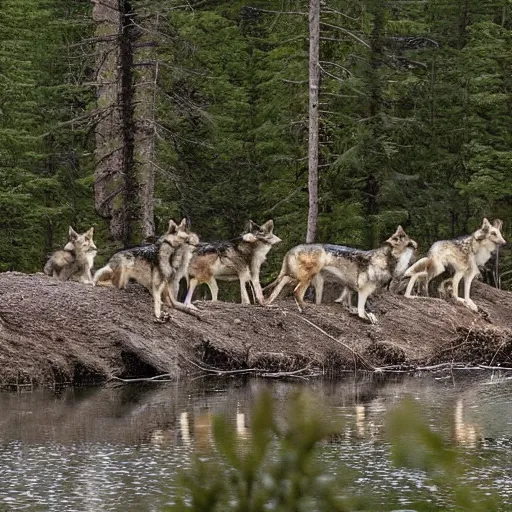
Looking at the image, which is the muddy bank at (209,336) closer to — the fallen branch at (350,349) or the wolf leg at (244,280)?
the fallen branch at (350,349)

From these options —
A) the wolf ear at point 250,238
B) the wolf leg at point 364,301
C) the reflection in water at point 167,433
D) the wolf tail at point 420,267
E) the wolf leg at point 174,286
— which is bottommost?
the reflection in water at point 167,433

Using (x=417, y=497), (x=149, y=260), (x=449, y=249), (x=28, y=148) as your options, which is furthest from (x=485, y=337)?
(x=28, y=148)

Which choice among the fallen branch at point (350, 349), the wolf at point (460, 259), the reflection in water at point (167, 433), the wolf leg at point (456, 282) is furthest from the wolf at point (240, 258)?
the wolf leg at point (456, 282)

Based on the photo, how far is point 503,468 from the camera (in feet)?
42.5

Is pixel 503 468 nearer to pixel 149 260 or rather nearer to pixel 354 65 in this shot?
pixel 149 260

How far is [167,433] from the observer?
50.5 feet

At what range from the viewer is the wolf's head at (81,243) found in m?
22.6

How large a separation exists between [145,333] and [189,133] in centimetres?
1611

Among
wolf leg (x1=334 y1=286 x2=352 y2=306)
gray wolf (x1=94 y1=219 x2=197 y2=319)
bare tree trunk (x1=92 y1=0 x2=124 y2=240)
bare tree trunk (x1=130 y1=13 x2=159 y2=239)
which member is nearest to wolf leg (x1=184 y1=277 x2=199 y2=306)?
gray wolf (x1=94 y1=219 x2=197 y2=319)

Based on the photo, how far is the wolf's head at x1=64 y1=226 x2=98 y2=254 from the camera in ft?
74.3

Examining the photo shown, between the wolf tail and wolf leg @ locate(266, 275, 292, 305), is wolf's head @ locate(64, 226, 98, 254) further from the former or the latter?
the wolf tail

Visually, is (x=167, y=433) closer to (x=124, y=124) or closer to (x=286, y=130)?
(x=124, y=124)

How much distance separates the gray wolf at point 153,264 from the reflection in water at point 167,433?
1807 millimetres

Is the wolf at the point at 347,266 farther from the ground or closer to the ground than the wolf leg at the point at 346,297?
farther from the ground
